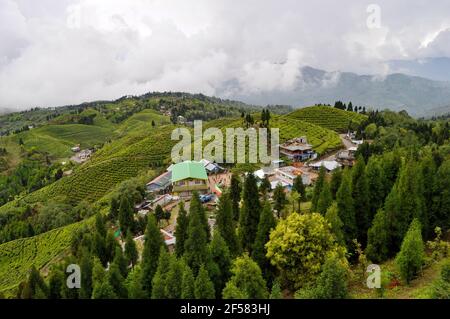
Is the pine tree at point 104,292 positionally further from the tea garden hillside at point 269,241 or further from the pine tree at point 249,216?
the pine tree at point 249,216

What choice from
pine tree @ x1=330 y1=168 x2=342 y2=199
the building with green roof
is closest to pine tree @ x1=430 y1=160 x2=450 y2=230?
pine tree @ x1=330 y1=168 x2=342 y2=199

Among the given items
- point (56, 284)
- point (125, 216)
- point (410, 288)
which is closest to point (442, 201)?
point (410, 288)

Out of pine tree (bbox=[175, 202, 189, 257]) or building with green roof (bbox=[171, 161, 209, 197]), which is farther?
building with green roof (bbox=[171, 161, 209, 197])

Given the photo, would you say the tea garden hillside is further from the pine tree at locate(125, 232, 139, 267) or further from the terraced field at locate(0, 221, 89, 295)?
the terraced field at locate(0, 221, 89, 295)

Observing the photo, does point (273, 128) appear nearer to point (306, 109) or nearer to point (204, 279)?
point (306, 109)

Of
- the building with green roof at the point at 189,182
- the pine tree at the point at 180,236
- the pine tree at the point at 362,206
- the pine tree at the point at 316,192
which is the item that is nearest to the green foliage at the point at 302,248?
the pine tree at the point at 180,236

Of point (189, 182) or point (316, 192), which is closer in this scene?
point (316, 192)

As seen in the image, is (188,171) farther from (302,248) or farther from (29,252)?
(302,248)
